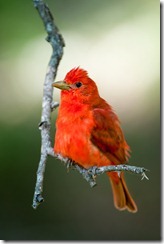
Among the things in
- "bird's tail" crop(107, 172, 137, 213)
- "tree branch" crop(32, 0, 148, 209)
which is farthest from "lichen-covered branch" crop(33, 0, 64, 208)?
"bird's tail" crop(107, 172, 137, 213)

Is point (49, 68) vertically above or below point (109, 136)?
above

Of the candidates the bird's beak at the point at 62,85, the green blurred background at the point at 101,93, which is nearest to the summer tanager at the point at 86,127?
the bird's beak at the point at 62,85

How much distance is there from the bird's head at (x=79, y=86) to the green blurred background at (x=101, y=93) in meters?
0.13

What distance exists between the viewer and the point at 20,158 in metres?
2.71

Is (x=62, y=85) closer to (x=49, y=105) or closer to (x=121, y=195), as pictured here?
(x=49, y=105)

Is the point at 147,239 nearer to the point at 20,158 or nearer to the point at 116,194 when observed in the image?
the point at 116,194

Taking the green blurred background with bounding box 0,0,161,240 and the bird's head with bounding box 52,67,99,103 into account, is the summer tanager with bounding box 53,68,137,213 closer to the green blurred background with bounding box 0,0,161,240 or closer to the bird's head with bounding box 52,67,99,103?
the bird's head with bounding box 52,67,99,103

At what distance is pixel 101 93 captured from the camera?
2.56 meters

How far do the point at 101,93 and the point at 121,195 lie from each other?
519 mm

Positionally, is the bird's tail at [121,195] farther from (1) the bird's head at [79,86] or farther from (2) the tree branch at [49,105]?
(1) the bird's head at [79,86]

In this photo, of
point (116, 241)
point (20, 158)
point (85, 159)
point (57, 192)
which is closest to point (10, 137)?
point (20, 158)

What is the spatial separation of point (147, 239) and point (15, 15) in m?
1.36

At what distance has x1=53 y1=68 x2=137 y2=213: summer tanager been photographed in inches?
91.1

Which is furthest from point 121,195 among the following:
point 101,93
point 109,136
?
point 101,93
